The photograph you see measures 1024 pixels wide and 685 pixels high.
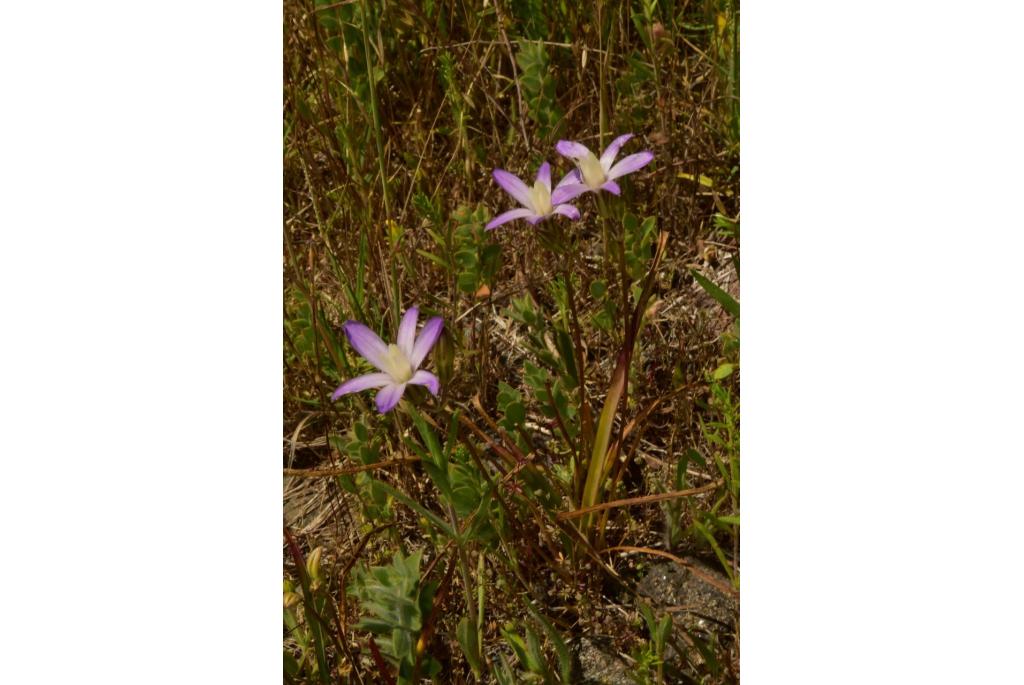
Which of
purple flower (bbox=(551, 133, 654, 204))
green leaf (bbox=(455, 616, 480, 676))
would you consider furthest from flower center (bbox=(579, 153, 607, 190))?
green leaf (bbox=(455, 616, 480, 676))

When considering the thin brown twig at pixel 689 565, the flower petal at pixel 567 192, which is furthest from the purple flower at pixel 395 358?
the thin brown twig at pixel 689 565

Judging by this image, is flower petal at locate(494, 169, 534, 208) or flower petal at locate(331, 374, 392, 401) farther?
flower petal at locate(494, 169, 534, 208)

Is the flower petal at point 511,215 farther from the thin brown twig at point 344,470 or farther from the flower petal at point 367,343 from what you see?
the thin brown twig at point 344,470

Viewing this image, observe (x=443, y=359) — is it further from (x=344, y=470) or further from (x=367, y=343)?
(x=344, y=470)

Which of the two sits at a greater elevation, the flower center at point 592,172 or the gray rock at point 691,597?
the flower center at point 592,172

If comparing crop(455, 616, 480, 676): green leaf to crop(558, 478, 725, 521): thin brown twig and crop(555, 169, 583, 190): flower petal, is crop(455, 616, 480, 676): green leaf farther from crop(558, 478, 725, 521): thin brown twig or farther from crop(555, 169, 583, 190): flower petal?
crop(555, 169, 583, 190): flower petal

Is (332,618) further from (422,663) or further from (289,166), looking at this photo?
(289,166)
